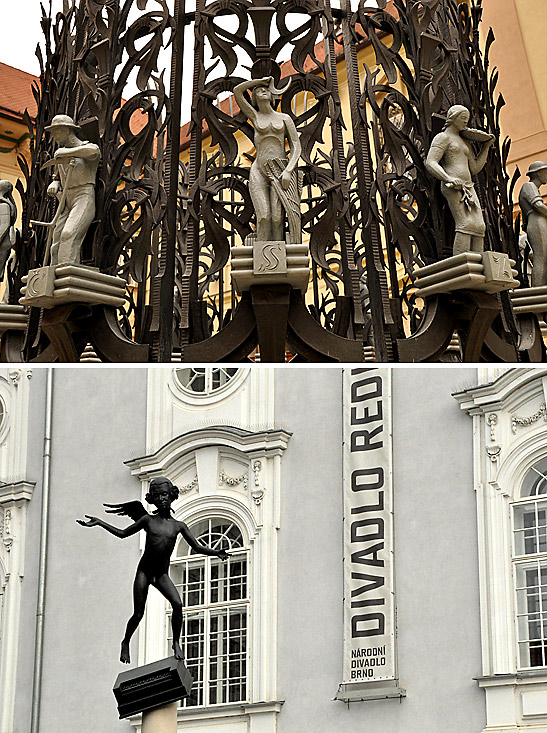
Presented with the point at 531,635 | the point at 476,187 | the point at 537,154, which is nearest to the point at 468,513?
the point at 531,635

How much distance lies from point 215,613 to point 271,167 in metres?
10.2

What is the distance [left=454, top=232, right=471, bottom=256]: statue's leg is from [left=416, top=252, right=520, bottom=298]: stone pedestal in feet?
0.33

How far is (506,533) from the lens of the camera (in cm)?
1557

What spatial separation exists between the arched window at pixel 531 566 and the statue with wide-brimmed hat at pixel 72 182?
8.54m

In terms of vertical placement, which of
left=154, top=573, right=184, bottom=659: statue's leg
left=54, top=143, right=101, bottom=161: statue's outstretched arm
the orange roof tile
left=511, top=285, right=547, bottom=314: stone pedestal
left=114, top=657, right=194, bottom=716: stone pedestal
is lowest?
left=114, top=657, right=194, bottom=716: stone pedestal

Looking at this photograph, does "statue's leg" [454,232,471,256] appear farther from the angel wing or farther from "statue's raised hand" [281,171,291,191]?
the angel wing

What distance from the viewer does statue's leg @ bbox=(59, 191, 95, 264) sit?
8055mm

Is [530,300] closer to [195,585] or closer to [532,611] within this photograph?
[532,611]

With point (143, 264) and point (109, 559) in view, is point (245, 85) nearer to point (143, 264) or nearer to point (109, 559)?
point (143, 264)

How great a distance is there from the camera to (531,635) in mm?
15086

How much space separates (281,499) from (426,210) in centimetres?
933

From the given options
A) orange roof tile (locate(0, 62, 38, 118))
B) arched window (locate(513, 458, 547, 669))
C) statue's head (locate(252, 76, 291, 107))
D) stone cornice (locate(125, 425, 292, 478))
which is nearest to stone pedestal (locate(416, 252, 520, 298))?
statue's head (locate(252, 76, 291, 107))

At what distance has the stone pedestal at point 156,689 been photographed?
8.45 metres

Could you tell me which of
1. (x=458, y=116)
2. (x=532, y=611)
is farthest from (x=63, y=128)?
(x=532, y=611)
